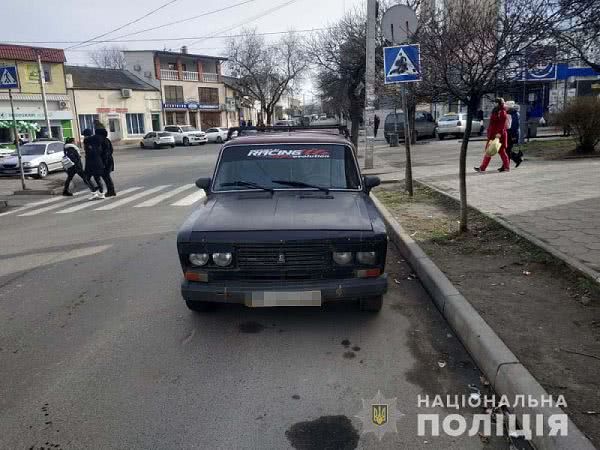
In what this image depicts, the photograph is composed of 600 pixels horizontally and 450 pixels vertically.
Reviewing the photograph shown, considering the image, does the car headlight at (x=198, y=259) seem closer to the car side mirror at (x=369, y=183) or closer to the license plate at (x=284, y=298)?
the license plate at (x=284, y=298)

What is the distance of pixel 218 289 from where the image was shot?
3.98 meters

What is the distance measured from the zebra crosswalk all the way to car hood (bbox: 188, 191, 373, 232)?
666 centimetres

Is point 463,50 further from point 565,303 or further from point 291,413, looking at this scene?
point 291,413

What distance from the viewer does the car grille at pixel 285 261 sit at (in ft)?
12.8

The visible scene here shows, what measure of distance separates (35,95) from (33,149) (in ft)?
75.5

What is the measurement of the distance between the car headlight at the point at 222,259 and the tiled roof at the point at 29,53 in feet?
138

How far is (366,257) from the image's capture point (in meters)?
3.96

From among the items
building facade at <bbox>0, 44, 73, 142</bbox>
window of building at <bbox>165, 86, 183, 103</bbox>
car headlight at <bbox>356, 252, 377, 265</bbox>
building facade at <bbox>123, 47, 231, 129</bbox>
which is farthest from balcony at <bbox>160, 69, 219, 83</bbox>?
car headlight at <bbox>356, 252, 377, 265</bbox>

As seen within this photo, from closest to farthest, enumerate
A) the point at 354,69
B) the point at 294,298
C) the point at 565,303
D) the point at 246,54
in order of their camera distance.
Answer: the point at 294,298 < the point at 565,303 < the point at 354,69 < the point at 246,54

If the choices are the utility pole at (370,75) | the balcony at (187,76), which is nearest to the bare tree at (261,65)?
the balcony at (187,76)

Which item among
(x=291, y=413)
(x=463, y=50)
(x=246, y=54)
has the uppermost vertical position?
(x=246, y=54)

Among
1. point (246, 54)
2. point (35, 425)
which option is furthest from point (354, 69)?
point (246, 54)

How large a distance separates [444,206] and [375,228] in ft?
17.1

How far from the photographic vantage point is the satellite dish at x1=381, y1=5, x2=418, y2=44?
8445mm
